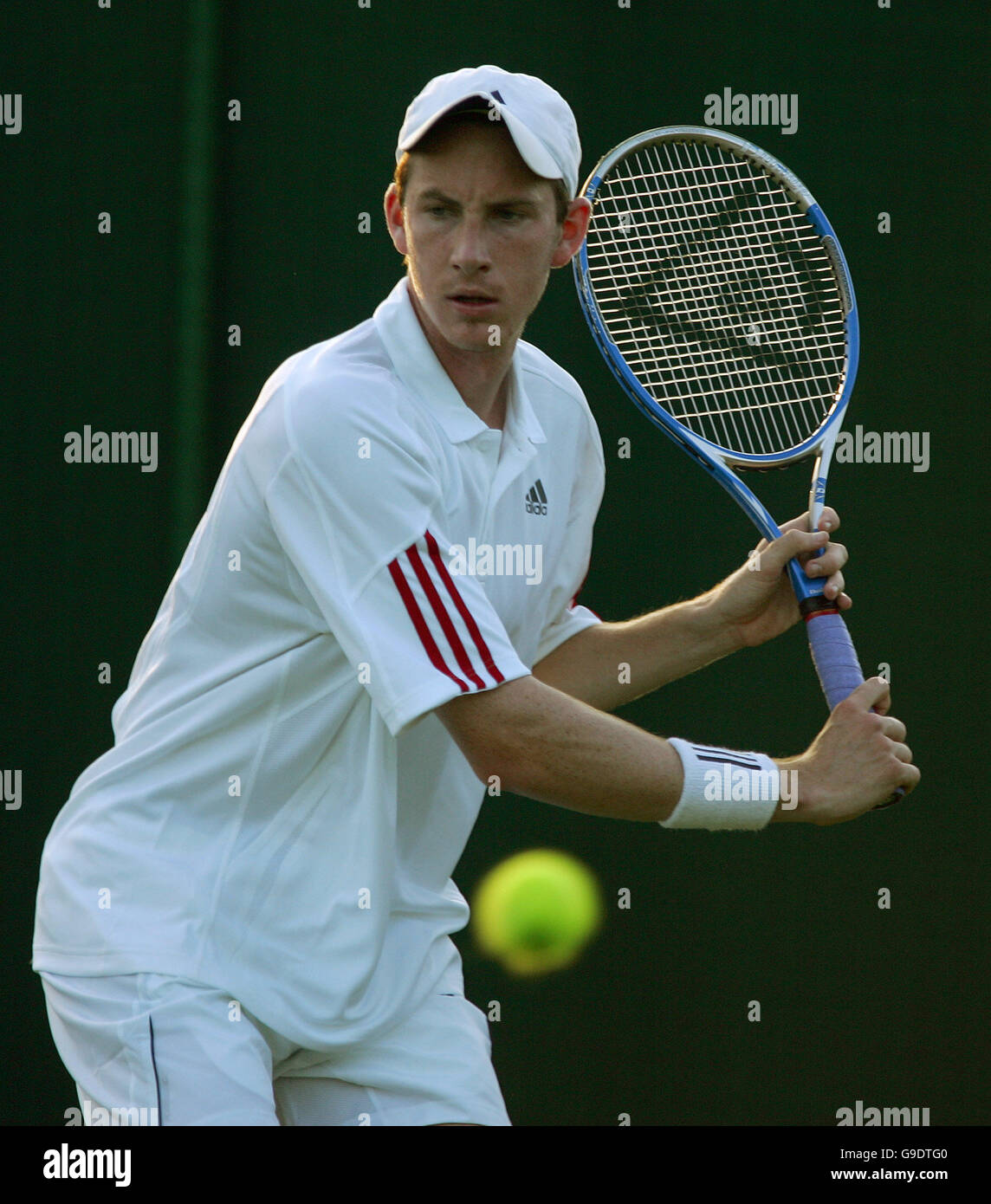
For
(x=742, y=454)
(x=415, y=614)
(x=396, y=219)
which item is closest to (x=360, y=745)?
(x=415, y=614)

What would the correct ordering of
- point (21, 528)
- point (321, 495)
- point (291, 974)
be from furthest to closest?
point (21, 528), point (291, 974), point (321, 495)

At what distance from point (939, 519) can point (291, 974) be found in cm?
190

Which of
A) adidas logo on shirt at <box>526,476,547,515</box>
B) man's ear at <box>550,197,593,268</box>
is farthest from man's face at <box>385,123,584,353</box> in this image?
adidas logo on shirt at <box>526,476,547,515</box>

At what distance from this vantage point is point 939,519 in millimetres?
3373

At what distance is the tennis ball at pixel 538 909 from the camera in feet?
11.1

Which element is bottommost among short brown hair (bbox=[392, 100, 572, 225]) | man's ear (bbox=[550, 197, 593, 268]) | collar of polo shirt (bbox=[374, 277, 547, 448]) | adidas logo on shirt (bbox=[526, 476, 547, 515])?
adidas logo on shirt (bbox=[526, 476, 547, 515])

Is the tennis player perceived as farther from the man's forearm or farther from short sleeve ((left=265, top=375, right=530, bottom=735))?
the man's forearm

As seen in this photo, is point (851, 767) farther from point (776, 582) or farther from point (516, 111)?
point (516, 111)

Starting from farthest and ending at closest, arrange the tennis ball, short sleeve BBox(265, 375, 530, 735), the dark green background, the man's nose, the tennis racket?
the tennis ball < the dark green background < the tennis racket < the man's nose < short sleeve BBox(265, 375, 530, 735)

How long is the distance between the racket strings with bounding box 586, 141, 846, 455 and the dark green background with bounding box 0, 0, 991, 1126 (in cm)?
37

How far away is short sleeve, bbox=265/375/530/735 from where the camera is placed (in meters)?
1.88

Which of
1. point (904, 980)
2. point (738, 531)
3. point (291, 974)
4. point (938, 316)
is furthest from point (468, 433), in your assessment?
point (904, 980)

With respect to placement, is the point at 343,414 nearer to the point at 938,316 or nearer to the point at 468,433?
the point at 468,433

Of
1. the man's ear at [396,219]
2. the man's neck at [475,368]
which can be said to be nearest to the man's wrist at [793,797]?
the man's neck at [475,368]
